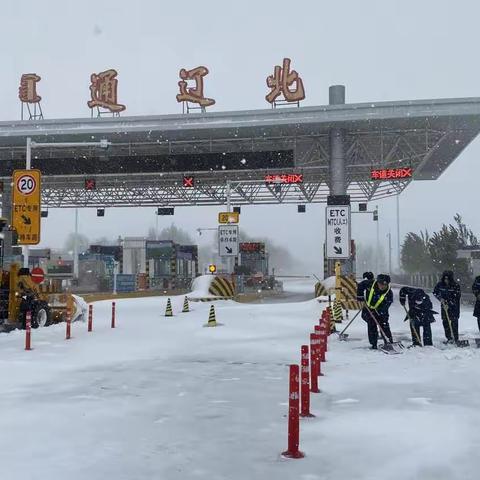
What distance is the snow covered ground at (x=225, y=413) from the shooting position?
530 centimetres

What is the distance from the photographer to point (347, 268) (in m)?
26.5

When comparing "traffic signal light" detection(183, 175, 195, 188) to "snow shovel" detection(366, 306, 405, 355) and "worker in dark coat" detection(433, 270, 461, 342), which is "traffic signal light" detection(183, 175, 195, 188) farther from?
"snow shovel" detection(366, 306, 405, 355)

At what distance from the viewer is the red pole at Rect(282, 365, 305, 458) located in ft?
17.8

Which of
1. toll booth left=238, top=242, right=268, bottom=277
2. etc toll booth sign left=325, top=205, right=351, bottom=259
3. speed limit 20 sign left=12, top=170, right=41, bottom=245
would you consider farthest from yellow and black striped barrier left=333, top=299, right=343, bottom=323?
toll booth left=238, top=242, right=268, bottom=277

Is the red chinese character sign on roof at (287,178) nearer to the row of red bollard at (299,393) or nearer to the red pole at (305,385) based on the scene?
the row of red bollard at (299,393)

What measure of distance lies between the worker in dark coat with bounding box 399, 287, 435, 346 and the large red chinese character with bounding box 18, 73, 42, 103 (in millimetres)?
22936

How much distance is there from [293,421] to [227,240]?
73.9ft

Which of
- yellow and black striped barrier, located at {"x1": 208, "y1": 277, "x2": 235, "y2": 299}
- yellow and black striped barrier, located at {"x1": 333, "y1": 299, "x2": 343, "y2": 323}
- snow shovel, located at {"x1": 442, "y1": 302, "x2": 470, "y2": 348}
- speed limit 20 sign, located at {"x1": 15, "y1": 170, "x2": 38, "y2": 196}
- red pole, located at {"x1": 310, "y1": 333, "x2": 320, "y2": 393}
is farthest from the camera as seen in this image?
yellow and black striped barrier, located at {"x1": 208, "y1": 277, "x2": 235, "y2": 299}

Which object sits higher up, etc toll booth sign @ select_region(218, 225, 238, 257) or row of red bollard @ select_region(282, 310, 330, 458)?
etc toll booth sign @ select_region(218, 225, 238, 257)

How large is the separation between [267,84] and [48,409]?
2151cm

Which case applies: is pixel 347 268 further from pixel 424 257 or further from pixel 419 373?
pixel 424 257

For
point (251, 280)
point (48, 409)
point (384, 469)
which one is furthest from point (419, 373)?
point (251, 280)

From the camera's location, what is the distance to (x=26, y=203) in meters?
19.1

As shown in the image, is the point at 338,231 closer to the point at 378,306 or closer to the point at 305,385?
the point at 378,306
